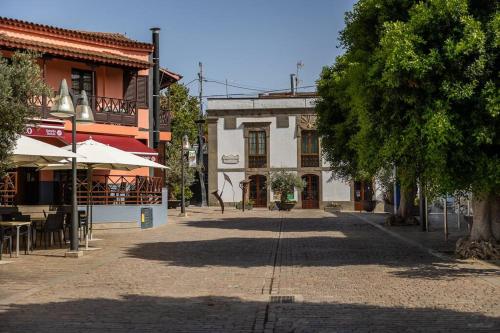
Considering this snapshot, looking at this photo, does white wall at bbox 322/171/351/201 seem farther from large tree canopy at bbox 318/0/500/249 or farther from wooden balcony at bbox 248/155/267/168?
large tree canopy at bbox 318/0/500/249

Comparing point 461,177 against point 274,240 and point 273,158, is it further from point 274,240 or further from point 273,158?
point 273,158

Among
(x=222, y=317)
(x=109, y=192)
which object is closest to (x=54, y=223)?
(x=109, y=192)

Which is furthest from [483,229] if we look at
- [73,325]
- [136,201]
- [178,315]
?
[136,201]

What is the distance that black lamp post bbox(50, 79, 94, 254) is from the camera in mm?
13492

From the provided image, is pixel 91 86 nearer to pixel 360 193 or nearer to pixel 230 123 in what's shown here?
pixel 230 123

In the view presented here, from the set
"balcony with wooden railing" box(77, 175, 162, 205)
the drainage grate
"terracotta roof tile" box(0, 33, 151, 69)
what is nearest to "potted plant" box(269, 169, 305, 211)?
"terracotta roof tile" box(0, 33, 151, 69)

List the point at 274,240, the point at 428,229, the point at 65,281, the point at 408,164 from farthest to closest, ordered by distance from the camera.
A: 1. the point at 428,229
2. the point at 274,240
3. the point at 408,164
4. the point at 65,281

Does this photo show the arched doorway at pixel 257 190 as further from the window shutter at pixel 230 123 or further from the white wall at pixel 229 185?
the window shutter at pixel 230 123

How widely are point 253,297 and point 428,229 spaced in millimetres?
14636

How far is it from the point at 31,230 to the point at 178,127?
1135 inches

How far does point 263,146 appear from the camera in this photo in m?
47.3

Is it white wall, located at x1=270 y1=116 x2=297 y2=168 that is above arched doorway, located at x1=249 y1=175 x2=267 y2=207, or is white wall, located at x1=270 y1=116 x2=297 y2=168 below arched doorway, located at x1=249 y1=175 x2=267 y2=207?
above

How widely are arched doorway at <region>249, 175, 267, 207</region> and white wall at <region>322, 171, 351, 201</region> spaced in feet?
14.4

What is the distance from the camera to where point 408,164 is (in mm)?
12727
